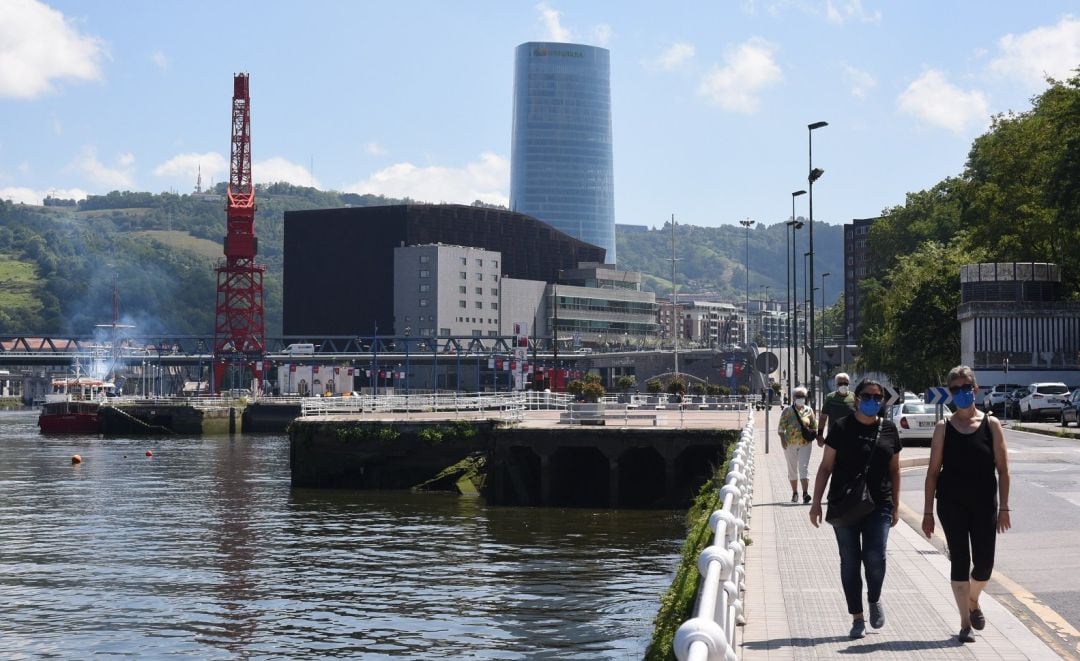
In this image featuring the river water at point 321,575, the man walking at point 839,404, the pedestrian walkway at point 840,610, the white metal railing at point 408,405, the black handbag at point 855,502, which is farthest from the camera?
the white metal railing at point 408,405

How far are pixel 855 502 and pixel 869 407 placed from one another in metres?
0.87

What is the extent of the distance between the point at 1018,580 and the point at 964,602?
14.0 feet

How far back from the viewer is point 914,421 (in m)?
46.5

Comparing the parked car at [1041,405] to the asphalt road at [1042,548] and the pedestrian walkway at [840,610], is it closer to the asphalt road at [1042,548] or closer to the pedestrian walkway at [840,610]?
the asphalt road at [1042,548]

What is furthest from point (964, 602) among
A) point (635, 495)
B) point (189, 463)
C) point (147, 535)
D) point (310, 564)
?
point (189, 463)

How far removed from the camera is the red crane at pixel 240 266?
14900 centimetres

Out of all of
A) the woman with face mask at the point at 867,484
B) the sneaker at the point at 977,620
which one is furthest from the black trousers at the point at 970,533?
the woman with face mask at the point at 867,484

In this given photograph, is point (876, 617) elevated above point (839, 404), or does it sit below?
below

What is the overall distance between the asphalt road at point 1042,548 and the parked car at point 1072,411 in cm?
2246

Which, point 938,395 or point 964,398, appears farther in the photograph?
point 938,395

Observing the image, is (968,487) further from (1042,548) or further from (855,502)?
(1042,548)

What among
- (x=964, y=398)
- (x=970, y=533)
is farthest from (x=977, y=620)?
(x=964, y=398)

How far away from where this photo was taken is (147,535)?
38.0m

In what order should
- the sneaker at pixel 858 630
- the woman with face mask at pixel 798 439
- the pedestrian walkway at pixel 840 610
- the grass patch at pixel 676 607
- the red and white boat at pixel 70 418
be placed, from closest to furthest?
1. the pedestrian walkway at pixel 840 610
2. the grass patch at pixel 676 607
3. the sneaker at pixel 858 630
4. the woman with face mask at pixel 798 439
5. the red and white boat at pixel 70 418
